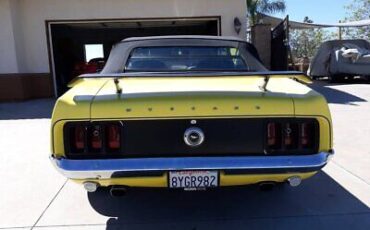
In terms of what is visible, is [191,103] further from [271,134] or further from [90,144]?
[90,144]

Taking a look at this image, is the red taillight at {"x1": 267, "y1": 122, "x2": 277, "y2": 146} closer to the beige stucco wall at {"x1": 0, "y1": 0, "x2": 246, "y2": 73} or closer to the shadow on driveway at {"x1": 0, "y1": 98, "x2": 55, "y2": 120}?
the shadow on driveway at {"x1": 0, "y1": 98, "x2": 55, "y2": 120}

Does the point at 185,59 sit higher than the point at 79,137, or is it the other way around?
the point at 185,59

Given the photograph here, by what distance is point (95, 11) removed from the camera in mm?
11984

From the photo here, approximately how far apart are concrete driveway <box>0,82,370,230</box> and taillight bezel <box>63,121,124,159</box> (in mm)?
737

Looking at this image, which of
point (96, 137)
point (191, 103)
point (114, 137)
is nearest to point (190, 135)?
point (191, 103)

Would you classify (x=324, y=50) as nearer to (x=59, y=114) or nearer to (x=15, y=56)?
(x=15, y=56)

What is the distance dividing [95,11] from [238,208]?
382 inches

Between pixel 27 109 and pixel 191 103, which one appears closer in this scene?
pixel 191 103

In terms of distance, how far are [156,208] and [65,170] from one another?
109 cm

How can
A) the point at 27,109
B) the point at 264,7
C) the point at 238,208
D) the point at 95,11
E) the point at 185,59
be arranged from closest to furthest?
the point at 238,208
the point at 185,59
the point at 27,109
the point at 95,11
the point at 264,7

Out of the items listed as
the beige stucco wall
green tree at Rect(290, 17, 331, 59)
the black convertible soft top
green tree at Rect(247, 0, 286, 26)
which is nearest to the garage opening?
the beige stucco wall

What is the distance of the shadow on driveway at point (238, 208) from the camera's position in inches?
130

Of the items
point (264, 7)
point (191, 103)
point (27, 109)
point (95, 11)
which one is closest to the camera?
point (191, 103)

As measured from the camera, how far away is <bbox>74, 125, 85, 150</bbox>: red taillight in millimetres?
2896
